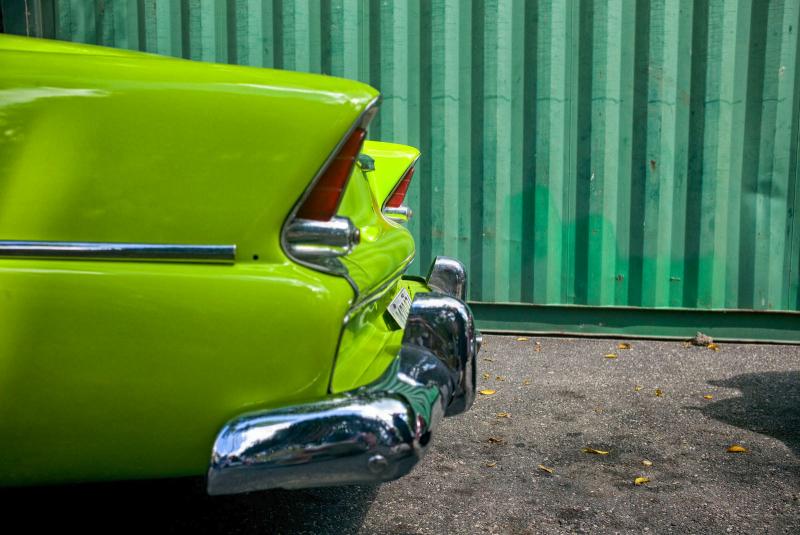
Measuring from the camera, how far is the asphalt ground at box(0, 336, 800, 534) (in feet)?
7.84

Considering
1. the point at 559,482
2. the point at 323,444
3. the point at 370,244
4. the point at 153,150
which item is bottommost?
the point at 559,482

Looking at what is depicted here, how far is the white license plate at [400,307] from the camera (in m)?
2.14

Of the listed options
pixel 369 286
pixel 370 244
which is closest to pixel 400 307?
pixel 370 244

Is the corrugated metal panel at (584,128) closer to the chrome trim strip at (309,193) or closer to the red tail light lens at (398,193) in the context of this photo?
the red tail light lens at (398,193)

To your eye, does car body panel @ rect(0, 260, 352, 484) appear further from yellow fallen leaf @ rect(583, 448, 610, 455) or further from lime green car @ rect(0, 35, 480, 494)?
yellow fallen leaf @ rect(583, 448, 610, 455)

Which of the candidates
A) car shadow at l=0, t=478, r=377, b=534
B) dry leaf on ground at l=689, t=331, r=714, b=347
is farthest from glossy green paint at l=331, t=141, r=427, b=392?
dry leaf on ground at l=689, t=331, r=714, b=347

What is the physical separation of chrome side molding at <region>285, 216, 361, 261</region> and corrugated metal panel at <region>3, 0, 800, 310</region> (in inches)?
146

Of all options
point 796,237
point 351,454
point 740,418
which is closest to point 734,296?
point 796,237

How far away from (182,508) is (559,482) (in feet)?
4.41

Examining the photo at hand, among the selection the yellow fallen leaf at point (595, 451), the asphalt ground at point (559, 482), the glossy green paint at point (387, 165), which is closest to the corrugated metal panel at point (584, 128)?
the asphalt ground at point (559, 482)

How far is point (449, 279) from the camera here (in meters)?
2.91

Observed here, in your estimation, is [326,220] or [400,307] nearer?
[326,220]

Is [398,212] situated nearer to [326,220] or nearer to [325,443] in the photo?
[326,220]

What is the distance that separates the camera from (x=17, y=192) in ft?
4.72
